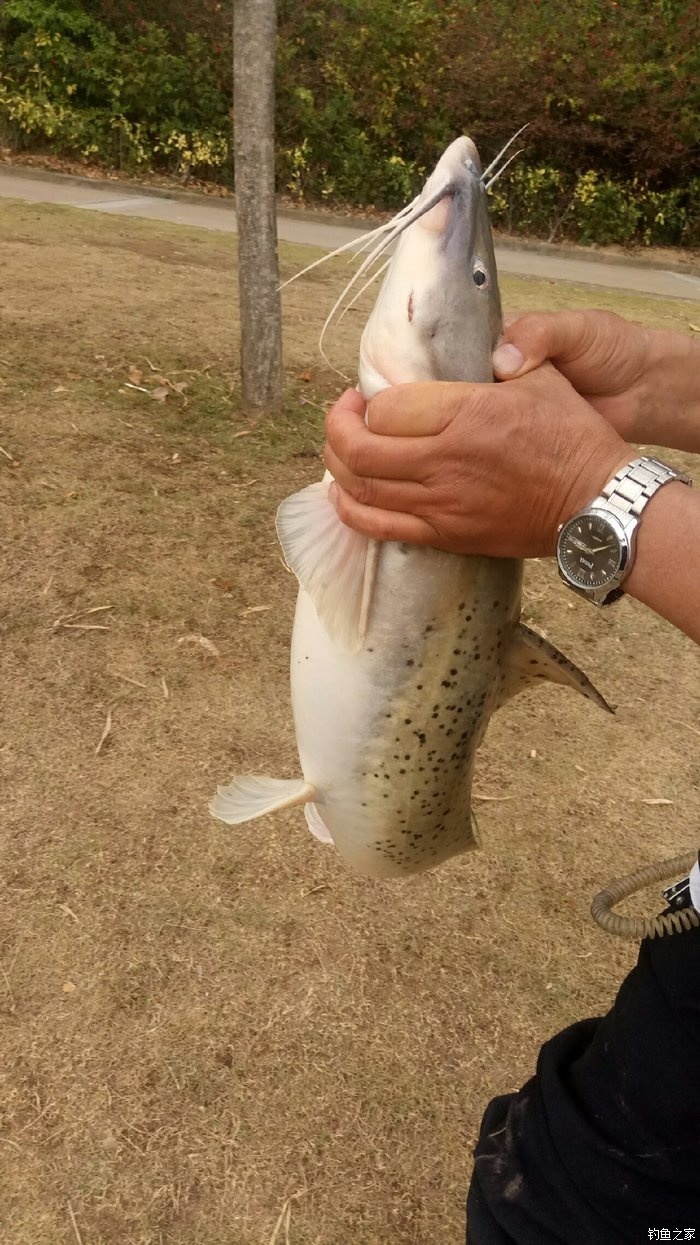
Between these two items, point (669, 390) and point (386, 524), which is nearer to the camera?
point (386, 524)

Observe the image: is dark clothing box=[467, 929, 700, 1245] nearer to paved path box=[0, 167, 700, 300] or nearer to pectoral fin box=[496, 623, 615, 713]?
pectoral fin box=[496, 623, 615, 713]

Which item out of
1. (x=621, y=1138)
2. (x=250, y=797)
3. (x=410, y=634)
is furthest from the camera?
(x=250, y=797)

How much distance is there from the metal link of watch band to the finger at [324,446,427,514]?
303 mm

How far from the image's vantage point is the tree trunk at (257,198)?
5207 mm

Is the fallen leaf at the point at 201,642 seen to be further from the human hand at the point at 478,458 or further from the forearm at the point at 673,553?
the forearm at the point at 673,553

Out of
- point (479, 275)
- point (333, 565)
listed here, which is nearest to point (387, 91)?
point (479, 275)

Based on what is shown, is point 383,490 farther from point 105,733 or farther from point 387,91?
point 387,91

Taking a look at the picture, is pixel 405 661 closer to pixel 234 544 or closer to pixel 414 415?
pixel 414 415

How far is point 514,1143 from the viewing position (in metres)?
1.83

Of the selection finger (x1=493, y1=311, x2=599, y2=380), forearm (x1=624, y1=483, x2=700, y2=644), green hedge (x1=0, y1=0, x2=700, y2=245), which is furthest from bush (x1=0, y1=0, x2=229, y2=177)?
forearm (x1=624, y1=483, x2=700, y2=644)

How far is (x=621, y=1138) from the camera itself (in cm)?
167

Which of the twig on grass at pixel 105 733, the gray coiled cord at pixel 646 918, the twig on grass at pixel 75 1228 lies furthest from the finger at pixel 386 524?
the twig on grass at pixel 105 733

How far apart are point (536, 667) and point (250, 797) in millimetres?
752

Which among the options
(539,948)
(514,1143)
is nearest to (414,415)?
(514,1143)
